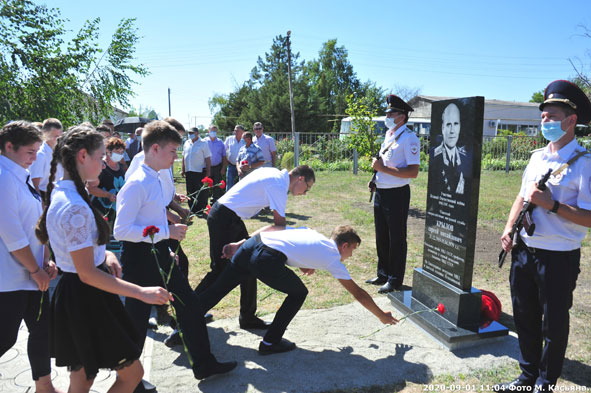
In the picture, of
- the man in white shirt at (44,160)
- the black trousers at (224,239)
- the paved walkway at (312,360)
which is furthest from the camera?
the man in white shirt at (44,160)

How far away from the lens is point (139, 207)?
110 inches

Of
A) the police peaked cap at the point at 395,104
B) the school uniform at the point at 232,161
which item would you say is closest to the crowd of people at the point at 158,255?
the police peaked cap at the point at 395,104

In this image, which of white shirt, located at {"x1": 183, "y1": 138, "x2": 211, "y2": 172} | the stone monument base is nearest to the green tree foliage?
white shirt, located at {"x1": 183, "y1": 138, "x2": 211, "y2": 172}

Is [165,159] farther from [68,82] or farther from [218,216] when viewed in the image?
[68,82]

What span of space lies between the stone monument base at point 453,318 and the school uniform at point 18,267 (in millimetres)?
3099

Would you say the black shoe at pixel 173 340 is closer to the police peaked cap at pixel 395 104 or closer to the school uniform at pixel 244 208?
the school uniform at pixel 244 208

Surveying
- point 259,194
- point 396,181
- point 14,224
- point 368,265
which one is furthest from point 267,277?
point 368,265

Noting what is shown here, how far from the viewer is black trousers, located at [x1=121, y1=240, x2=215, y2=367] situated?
9.59 feet

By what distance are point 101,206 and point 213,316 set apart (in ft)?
7.59

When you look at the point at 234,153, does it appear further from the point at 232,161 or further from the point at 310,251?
the point at 310,251

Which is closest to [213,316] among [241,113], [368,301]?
[368,301]

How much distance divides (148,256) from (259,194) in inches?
45.0

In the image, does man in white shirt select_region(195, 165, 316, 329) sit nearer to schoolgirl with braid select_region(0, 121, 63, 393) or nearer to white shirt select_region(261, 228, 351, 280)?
white shirt select_region(261, 228, 351, 280)

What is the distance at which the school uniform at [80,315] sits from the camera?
1.99 m
